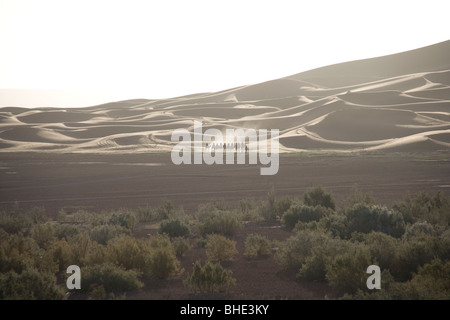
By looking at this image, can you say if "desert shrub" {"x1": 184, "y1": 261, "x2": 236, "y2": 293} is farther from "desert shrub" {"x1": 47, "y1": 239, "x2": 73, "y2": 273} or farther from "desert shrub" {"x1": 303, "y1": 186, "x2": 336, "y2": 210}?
"desert shrub" {"x1": 303, "y1": 186, "x2": 336, "y2": 210}

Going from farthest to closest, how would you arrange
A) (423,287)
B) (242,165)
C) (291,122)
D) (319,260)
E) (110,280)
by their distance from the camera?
(291,122) < (242,165) < (319,260) < (110,280) < (423,287)

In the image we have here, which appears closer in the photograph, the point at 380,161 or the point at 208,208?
the point at 208,208

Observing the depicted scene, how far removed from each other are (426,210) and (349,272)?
31.6 feet

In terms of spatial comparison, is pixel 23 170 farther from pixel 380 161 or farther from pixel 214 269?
pixel 214 269

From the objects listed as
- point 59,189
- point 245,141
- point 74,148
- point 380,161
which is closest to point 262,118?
point 245,141

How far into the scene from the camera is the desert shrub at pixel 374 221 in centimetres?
1673

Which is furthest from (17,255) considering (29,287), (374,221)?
(374,221)

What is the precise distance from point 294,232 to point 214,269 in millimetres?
7460

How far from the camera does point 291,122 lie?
3292 inches

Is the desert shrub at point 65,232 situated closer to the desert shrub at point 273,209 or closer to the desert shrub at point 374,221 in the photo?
the desert shrub at point 273,209

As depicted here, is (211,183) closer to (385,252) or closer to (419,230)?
(419,230)

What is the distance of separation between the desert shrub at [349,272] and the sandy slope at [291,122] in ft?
150

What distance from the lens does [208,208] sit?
76.4ft

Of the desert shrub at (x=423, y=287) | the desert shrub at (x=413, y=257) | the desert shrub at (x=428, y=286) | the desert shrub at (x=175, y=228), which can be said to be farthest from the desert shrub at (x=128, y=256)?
the desert shrub at (x=428, y=286)
